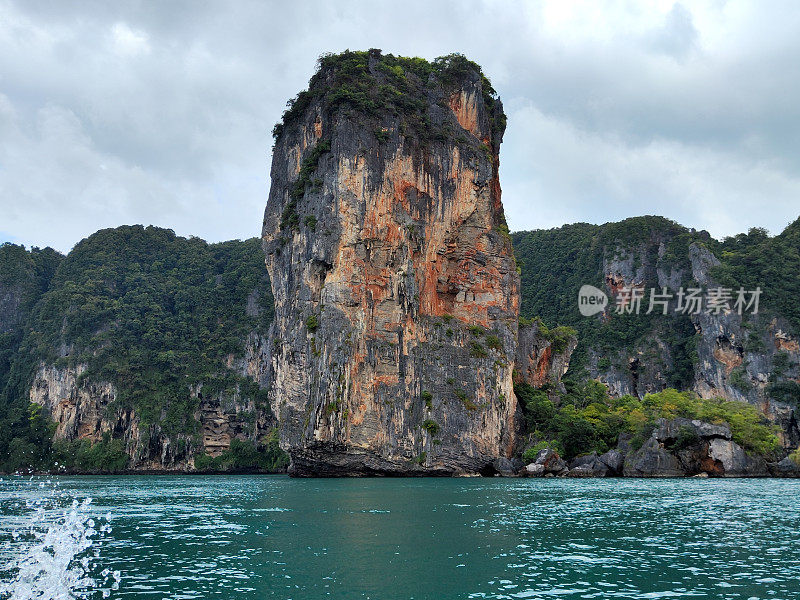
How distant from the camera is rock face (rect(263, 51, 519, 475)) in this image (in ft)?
146

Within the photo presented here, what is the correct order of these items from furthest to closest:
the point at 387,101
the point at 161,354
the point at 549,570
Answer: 1. the point at 161,354
2. the point at 387,101
3. the point at 549,570

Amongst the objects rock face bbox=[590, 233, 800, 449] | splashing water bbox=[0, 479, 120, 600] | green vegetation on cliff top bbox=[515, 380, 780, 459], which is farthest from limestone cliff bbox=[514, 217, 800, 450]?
splashing water bbox=[0, 479, 120, 600]

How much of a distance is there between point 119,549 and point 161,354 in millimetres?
66884

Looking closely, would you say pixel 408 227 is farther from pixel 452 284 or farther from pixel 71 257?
pixel 71 257

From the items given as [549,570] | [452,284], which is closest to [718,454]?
[452,284]

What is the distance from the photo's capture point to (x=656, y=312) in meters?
87.4

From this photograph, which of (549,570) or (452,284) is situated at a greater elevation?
(452,284)

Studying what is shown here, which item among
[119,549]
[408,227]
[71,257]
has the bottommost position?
[119,549]

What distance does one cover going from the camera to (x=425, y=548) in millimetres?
14172

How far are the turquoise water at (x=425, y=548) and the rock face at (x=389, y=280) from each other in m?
19.7

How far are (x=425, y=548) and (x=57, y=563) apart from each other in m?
6.92

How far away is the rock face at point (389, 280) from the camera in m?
44.6

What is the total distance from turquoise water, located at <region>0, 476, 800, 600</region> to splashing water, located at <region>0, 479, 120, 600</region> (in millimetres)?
67

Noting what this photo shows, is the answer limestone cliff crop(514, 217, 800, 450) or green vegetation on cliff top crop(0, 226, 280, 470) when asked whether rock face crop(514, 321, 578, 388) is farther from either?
green vegetation on cliff top crop(0, 226, 280, 470)
